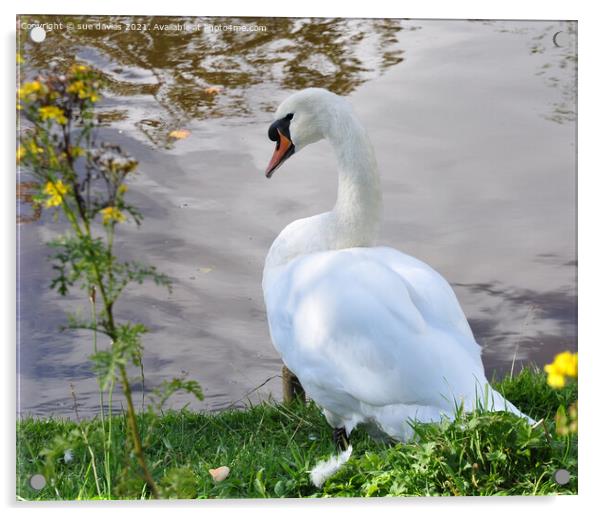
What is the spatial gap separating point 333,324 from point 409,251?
1.62 ft

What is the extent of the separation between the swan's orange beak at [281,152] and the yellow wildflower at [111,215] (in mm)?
574

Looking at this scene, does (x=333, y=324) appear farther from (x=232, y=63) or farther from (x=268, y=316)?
(x=232, y=63)

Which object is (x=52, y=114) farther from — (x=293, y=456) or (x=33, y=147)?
(x=293, y=456)

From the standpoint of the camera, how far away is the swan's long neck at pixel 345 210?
383 centimetres

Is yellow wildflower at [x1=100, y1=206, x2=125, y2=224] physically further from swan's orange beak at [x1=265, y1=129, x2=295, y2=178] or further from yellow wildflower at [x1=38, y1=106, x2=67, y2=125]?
swan's orange beak at [x1=265, y1=129, x2=295, y2=178]

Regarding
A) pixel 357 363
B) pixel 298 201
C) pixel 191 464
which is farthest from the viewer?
pixel 298 201

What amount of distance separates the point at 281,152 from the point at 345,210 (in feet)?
1.05

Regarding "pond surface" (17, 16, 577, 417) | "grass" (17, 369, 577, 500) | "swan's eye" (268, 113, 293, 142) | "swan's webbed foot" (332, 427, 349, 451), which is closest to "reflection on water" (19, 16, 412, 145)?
"pond surface" (17, 16, 577, 417)

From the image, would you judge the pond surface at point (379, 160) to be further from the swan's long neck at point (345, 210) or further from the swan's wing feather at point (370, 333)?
the swan's wing feather at point (370, 333)

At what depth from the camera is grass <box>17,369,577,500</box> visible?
10.9 feet

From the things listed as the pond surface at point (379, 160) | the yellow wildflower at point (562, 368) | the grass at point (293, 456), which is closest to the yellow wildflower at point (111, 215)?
the pond surface at point (379, 160)

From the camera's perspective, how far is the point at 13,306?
11.8ft

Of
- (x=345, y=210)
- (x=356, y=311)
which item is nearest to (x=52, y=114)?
(x=345, y=210)
